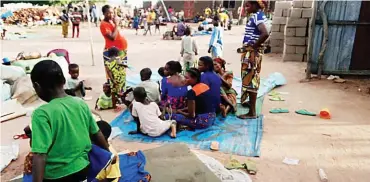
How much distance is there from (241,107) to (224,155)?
177 cm

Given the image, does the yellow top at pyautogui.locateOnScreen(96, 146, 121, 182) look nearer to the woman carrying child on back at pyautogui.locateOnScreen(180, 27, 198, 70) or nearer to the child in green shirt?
the child in green shirt

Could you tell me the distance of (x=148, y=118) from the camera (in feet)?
12.2

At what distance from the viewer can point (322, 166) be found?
3.11 meters

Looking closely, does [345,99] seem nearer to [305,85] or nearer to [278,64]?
[305,85]

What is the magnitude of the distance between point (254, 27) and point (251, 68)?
0.56 meters

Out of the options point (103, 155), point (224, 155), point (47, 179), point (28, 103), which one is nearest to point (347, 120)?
point (224, 155)

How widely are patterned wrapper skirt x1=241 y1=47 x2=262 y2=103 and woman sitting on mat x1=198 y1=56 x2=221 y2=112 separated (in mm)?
459

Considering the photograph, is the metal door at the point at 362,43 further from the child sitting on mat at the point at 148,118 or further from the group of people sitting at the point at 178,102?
the child sitting on mat at the point at 148,118

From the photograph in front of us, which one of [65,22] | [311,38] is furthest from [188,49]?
[65,22]

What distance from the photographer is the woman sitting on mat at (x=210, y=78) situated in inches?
158

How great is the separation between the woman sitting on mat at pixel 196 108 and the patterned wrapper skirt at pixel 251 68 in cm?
64

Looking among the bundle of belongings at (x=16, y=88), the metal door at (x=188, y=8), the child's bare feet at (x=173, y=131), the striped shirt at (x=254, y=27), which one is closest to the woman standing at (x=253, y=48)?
the striped shirt at (x=254, y=27)

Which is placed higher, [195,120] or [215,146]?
[195,120]

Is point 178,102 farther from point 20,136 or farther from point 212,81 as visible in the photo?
point 20,136
